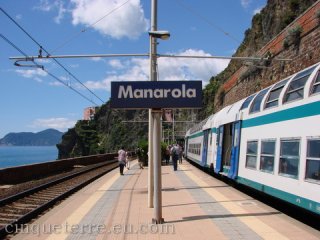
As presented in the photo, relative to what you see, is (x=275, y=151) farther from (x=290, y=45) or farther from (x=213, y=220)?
(x=290, y=45)

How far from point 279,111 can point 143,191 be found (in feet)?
22.1

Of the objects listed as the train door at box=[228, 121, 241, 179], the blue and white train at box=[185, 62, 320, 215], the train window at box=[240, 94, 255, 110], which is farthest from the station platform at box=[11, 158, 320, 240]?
the train window at box=[240, 94, 255, 110]

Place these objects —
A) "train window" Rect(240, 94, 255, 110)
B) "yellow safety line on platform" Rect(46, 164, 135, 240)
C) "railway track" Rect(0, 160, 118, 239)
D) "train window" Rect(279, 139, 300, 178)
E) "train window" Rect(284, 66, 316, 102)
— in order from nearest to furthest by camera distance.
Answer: "yellow safety line on platform" Rect(46, 164, 135, 240) → "train window" Rect(279, 139, 300, 178) → "train window" Rect(284, 66, 316, 102) → "railway track" Rect(0, 160, 118, 239) → "train window" Rect(240, 94, 255, 110)

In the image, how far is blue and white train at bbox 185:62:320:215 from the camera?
9.37 metres

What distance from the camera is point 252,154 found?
1418cm

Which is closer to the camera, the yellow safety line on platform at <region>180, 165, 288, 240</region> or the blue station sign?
the yellow safety line on platform at <region>180, 165, 288, 240</region>

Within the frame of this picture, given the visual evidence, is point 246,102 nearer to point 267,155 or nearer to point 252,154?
point 252,154

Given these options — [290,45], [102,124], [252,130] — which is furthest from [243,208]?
[102,124]

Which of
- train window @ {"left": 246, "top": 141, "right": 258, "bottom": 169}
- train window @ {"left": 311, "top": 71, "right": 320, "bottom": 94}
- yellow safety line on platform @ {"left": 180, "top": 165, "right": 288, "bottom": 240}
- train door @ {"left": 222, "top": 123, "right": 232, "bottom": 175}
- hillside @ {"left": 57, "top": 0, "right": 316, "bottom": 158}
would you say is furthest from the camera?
hillside @ {"left": 57, "top": 0, "right": 316, "bottom": 158}

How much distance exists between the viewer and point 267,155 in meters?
12.5

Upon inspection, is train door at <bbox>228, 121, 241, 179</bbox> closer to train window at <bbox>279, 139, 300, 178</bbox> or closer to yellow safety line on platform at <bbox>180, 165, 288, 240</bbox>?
yellow safety line on platform at <bbox>180, 165, 288, 240</bbox>

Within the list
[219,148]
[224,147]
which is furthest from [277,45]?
[224,147]

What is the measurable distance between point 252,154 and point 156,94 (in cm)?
499

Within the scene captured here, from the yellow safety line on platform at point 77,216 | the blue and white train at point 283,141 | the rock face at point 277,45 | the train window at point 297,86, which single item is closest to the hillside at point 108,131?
the rock face at point 277,45
